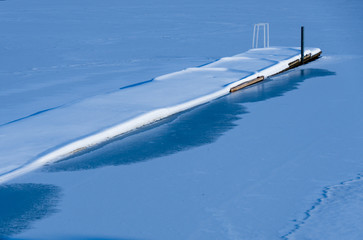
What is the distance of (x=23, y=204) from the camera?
5.18m

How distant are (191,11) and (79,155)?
20.8 meters

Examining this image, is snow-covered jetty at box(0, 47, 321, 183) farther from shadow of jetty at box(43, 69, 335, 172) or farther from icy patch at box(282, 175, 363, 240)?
icy patch at box(282, 175, 363, 240)

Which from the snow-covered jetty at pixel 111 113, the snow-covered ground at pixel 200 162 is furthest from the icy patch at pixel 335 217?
the snow-covered jetty at pixel 111 113

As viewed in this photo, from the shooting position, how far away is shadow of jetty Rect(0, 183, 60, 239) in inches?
187

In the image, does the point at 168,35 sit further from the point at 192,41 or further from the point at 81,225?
the point at 81,225

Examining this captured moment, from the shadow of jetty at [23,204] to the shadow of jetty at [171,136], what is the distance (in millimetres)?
540

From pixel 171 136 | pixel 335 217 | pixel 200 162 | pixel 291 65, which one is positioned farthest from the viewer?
pixel 291 65

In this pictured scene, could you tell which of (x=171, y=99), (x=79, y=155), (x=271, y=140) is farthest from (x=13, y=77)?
(x=271, y=140)

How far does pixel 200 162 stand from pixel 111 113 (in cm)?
214

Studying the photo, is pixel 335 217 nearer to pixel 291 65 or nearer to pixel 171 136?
pixel 171 136

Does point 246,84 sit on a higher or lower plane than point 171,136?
higher

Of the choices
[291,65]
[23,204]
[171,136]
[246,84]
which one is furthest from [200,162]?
[291,65]

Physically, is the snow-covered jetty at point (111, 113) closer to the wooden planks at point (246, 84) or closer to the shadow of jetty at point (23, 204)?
the wooden planks at point (246, 84)

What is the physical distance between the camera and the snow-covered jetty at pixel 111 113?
638 cm
